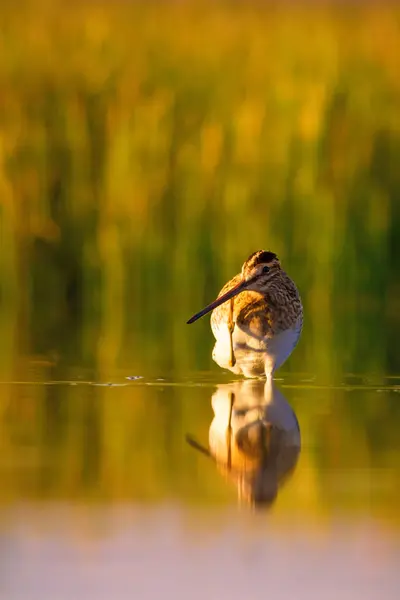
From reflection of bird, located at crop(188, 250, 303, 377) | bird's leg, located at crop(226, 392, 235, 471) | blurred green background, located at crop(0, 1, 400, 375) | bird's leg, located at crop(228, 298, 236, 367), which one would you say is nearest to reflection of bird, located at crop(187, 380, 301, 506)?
bird's leg, located at crop(226, 392, 235, 471)

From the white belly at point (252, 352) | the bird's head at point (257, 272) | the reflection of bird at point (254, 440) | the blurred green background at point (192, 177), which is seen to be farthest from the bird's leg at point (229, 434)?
the blurred green background at point (192, 177)

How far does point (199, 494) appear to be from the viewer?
4.29 m

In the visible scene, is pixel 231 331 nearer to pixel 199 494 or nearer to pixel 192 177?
pixel 199 494

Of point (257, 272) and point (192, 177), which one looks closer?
point (257, 272)

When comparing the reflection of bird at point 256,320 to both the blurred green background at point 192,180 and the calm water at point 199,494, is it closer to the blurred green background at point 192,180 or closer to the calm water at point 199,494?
the calm water at point 199,494

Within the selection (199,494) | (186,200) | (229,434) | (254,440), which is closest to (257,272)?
(229,434)

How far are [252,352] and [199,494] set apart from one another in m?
2.83

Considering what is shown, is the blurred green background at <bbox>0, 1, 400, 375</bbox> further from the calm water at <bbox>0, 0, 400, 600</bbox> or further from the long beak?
the long beak

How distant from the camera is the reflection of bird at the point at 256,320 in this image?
7074 mm

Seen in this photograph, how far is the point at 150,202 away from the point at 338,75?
1.66 m

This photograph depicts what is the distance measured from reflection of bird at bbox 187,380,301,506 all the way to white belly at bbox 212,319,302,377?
0.25 m

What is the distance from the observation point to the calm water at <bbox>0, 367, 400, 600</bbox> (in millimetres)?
3455

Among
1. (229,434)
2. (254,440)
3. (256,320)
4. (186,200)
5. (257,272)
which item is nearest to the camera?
(254,440)

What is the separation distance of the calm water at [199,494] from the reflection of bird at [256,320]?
1.39 feet
